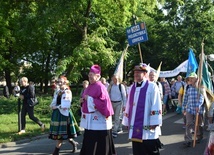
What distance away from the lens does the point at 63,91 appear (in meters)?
6.93

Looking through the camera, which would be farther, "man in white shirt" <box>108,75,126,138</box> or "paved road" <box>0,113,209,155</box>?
"man in white shirt" <box>108,75,126,138</box>

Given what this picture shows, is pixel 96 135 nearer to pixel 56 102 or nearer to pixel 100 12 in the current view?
pixel 56 102

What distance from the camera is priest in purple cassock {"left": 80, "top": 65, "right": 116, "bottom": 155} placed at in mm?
5645

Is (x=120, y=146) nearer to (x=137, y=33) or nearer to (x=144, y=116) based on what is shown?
(x=144, y=116)

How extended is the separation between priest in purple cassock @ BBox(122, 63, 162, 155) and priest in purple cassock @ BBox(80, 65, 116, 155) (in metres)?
0.57

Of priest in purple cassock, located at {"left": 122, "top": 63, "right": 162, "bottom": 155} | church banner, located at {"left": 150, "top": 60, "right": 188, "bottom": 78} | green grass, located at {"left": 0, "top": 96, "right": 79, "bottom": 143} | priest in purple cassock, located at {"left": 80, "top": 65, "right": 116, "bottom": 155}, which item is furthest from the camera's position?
church banner, located at {"left": 150, "top": 60, "right": 188, "bottom": 78}

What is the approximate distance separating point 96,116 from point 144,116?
0.96 meters

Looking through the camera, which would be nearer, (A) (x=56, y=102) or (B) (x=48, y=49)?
(A) (x=56, y=102)

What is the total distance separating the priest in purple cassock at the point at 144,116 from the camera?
16.8 feet

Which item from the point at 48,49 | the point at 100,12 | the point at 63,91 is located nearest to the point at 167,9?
the point at 48,49

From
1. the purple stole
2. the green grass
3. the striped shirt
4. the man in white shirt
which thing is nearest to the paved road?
the green grass

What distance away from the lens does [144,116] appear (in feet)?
16.9

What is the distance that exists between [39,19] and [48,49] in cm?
1398

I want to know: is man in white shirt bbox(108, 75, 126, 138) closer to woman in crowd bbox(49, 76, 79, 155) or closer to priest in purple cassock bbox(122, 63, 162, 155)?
woman in crowd bbox(49, 76, 79, 155)
